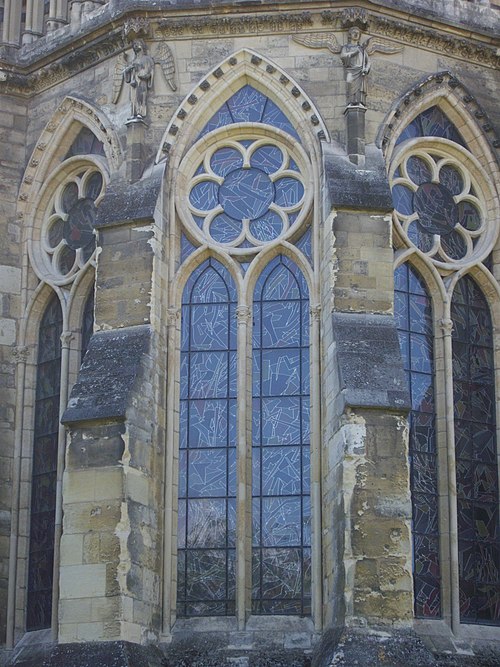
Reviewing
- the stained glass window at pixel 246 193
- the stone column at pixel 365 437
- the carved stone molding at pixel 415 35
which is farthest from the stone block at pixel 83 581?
the carved stone molding at pixel 415 35

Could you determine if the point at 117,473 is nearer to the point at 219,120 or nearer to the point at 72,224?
the point at 72,224

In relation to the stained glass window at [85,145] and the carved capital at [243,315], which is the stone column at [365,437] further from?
the stained glass window at [85,145]

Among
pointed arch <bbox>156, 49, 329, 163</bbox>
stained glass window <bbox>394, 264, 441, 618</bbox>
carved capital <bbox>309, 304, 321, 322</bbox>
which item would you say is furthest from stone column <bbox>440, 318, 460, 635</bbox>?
pointed arch <bbox>156, 49, 329, 163</bbox>

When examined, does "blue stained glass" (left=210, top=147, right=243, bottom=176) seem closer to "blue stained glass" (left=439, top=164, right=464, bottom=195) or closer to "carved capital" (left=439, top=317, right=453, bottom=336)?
"blue stained glass" (left=439, top=164, right=464, bottom=195)

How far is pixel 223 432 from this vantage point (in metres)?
20.8

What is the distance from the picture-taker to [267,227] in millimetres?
21500

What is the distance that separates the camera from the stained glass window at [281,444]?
2003 cm

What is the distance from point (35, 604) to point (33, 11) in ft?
28.8

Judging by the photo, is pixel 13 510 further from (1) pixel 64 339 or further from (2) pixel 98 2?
(2) pixel 98 2

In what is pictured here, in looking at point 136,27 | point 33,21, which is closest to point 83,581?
point 136,27

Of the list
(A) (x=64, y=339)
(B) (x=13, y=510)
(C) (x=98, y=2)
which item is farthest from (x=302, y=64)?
(B) (x=13, y=510)

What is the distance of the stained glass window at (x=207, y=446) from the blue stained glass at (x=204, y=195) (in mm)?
772

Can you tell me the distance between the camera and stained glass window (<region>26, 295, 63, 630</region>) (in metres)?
21.7

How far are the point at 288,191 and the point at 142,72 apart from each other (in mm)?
2536
